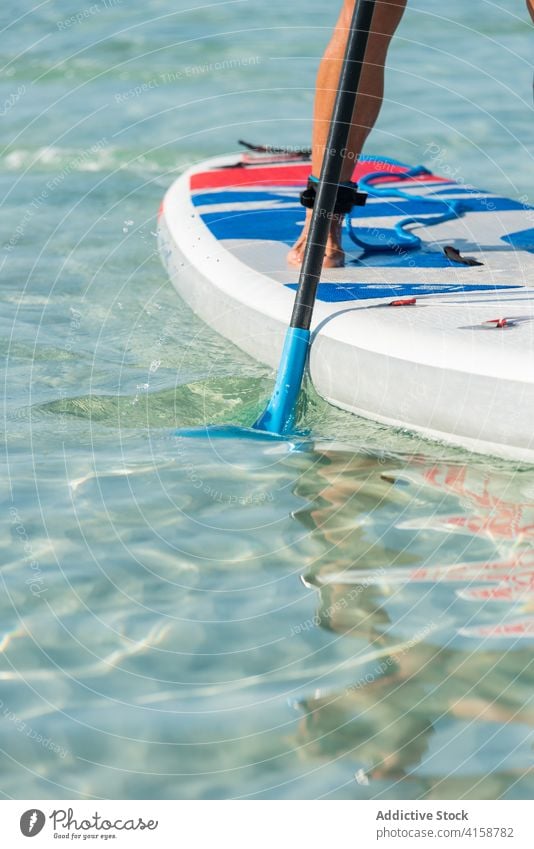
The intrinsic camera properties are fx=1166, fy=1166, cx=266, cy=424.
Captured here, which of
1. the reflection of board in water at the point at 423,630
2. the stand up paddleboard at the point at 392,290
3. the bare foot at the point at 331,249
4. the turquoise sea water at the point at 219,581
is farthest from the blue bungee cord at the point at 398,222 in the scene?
the reflection of board in water at the point at 423,630

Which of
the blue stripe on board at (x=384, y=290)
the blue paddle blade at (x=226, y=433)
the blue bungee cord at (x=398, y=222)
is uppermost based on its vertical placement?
the blue bungee cord at (x=398, y=222)

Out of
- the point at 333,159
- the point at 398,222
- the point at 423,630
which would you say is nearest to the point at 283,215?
the point at 398,222

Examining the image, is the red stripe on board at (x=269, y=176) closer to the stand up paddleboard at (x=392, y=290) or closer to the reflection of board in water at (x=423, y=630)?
the stand up paddleboard at (x=392, y=290)

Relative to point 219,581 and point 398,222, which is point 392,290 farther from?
point 219,581

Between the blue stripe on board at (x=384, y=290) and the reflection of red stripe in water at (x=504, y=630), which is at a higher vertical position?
the blue stripe on board at (x=384, y=290)

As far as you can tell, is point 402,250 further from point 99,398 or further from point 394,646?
point 394,646

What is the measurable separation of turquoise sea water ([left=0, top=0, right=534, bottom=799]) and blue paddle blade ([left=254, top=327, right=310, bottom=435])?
6 centimetres

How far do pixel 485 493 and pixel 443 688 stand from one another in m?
0.69

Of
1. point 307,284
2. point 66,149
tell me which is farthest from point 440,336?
point 66,149

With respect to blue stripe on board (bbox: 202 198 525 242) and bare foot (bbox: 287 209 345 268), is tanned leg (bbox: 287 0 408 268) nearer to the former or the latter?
bare foot (bbox: 287 209 345 268)

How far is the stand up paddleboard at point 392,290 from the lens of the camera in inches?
107

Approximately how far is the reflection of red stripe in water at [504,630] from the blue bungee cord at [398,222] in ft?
5.00

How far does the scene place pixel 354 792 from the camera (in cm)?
183

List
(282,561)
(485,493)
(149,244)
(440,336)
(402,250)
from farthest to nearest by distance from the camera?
(149,244) → (402,250) → (440,336) → (485,493) → (282,561)
